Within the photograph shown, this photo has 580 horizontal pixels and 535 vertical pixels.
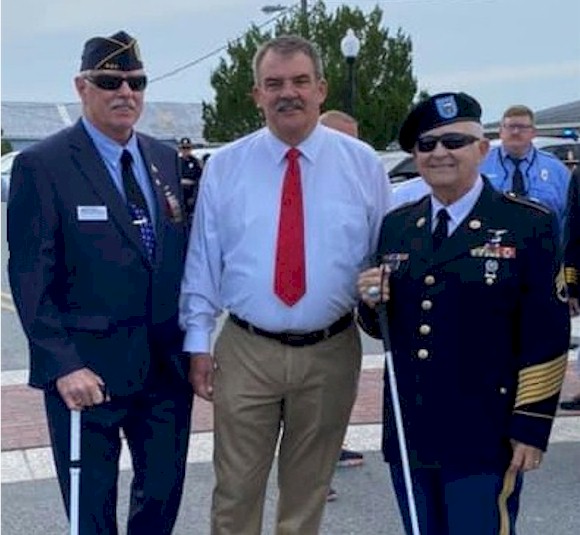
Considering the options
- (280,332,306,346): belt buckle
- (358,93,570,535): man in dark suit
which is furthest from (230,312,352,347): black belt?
(358,93,570,535): man in dark suit

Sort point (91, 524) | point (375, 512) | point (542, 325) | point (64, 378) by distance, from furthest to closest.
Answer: point (375, 512) → point (91, 524) → point (64, 378) → point (542, 325)

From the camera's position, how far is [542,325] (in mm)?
3551

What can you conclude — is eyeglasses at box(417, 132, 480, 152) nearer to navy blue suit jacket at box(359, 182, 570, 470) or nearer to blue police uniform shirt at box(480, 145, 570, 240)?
navy blue suit jacket at box(359, 182, 570, 470)

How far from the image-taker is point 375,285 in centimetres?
370

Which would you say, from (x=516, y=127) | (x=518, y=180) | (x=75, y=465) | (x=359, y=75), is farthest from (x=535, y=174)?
(x=359, y=75)

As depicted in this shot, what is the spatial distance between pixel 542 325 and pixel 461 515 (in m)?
0.63

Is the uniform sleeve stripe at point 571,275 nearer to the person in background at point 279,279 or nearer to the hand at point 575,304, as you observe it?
the hand at point 575,304

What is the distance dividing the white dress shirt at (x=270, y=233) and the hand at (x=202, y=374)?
36mm

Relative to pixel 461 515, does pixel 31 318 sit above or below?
above

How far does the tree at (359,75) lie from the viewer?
37906 mm

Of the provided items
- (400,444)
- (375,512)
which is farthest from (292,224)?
(375,512)

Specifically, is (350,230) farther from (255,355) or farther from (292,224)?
(255,355)

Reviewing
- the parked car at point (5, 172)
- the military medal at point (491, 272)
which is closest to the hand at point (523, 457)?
the military medal at point (491, 272)

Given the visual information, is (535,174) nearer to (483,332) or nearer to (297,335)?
(297,335)
